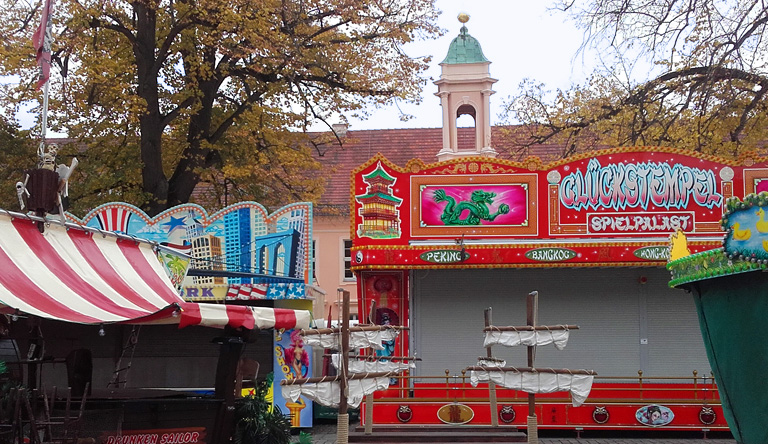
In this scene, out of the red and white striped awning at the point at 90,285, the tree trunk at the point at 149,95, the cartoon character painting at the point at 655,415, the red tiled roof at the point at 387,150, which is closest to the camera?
the red and white striped awning at the point at 90,285

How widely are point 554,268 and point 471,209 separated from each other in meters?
2.08

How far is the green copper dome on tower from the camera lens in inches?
1022

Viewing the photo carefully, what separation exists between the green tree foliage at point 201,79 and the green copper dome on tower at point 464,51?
2249 millimetres

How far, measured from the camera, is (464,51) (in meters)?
26.3

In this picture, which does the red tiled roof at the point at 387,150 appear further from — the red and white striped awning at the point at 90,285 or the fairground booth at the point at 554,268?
the red and white striped awning at the point at 90,285

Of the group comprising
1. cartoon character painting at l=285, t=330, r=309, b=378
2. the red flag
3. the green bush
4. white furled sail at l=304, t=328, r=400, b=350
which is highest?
the red flag

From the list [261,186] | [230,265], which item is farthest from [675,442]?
[261,186]

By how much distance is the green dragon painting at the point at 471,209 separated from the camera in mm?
18422

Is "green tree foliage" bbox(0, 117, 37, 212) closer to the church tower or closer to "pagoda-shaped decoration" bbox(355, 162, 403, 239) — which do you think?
"pagoda-shaped decoration" bbox(355, 162, 403, 239)

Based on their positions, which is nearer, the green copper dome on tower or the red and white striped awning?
the red and white striped awning

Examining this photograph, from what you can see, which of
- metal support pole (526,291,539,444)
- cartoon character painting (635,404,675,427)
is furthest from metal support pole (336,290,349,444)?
cartoon character painting (635,404,675,427)

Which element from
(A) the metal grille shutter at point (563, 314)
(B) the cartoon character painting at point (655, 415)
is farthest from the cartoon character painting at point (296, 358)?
(B) the cartoon character painting at point (655, 415)

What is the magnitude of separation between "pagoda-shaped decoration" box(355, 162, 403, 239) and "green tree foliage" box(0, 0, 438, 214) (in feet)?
15.8

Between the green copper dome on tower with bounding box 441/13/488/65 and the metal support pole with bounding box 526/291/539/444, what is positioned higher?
the green copper dome on tower with bounding box 441/13/488/65
